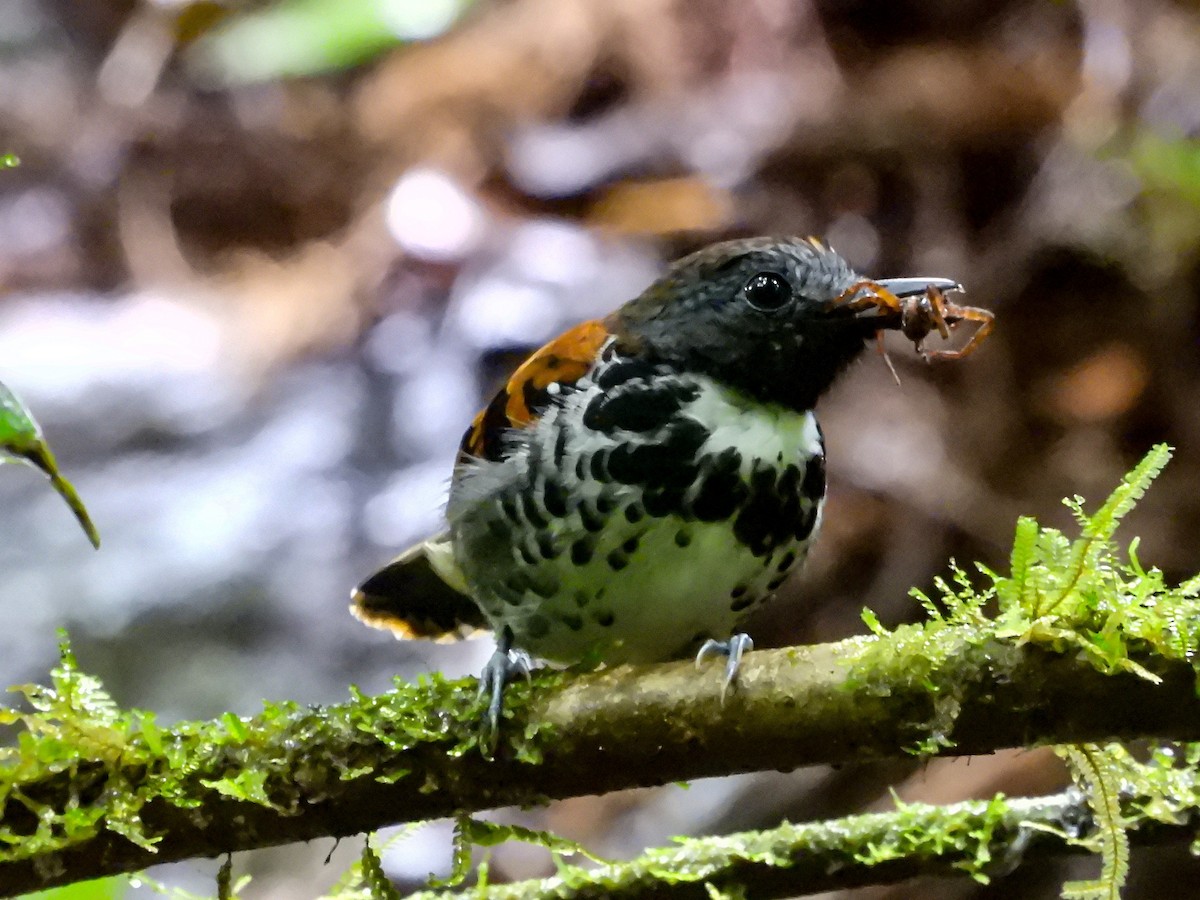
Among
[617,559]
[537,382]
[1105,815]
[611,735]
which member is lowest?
[1105,815]

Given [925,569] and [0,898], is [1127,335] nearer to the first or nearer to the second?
[925,569]

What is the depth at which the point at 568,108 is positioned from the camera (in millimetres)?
5594

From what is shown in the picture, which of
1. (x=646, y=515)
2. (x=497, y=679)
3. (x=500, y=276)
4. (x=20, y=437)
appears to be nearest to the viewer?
(x=20, y=437)

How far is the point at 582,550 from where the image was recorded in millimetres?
2062

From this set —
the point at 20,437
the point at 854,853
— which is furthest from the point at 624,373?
the point at 20,437

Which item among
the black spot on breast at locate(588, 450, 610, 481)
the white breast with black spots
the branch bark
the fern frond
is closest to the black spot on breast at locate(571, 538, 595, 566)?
the white breast with black spots

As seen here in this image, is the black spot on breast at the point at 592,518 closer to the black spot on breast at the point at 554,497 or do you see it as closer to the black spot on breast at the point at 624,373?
the black spot on breast at the point at 554,497

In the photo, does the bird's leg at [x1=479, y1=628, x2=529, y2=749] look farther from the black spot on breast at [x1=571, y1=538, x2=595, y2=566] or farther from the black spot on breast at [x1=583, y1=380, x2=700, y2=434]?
the black spot on breast at [x1=583, y1=380, x2=700, y2=434]

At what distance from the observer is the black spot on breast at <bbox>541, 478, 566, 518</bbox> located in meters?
2.08

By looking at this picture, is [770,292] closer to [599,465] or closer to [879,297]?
[879,297]

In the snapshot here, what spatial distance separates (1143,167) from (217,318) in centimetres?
380

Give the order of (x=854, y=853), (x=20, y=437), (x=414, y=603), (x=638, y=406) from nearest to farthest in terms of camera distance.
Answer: (x=20, y=437)
(x=854, y=853)
(x=638, y=406)
(x=414, y=603)

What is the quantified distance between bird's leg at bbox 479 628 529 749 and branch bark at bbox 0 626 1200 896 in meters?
0.02

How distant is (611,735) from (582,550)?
52 centimetres
